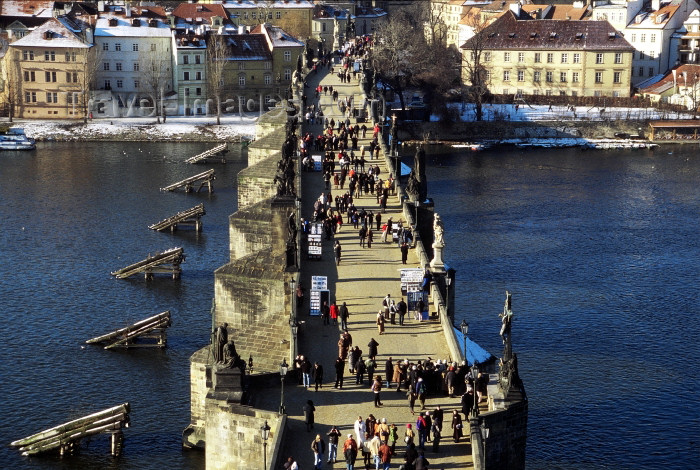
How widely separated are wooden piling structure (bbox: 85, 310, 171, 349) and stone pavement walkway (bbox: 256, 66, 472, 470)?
34.1 feet

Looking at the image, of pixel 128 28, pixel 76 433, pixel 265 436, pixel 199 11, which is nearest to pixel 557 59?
pixel 199 11

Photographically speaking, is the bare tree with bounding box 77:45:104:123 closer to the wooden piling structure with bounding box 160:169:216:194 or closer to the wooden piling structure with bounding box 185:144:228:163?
the wooden piling structure with bounding box 185:144:228:163

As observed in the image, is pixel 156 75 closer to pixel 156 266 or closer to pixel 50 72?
pixel 50 72

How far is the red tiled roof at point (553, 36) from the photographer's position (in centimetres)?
16700

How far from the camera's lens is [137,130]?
151 metres

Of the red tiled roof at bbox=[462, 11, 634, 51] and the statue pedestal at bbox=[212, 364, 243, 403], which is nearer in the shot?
the statue pedestal at bbox=[212, 364, 243, 403]

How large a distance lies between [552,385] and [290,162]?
18.1m

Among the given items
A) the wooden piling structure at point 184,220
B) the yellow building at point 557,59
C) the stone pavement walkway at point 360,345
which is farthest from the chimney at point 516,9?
the stone pavement walkway at point 360,345

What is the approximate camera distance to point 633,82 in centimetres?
17525

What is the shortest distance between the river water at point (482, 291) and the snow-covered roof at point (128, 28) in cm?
2876

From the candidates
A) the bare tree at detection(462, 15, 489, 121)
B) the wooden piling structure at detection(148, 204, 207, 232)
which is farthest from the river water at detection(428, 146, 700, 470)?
the wooden piling structure at detection(148, 204, 207, 232)

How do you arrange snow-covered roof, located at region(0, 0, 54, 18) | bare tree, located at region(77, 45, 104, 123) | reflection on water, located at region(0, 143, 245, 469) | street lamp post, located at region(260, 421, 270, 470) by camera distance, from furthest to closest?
snow-covered roof, located at region(0, 0, 54, 18)
bare tree, located at region(77, 45, 104, 123)
reflection on water, located at region(0, 143, 245, 469)
street lamp post, located at region(260, 421, 270, 470)

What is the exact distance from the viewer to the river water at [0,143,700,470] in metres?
60.3

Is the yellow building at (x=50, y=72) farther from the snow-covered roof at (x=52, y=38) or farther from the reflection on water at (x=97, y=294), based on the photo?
the reflection on water at (x=97, y=294)
